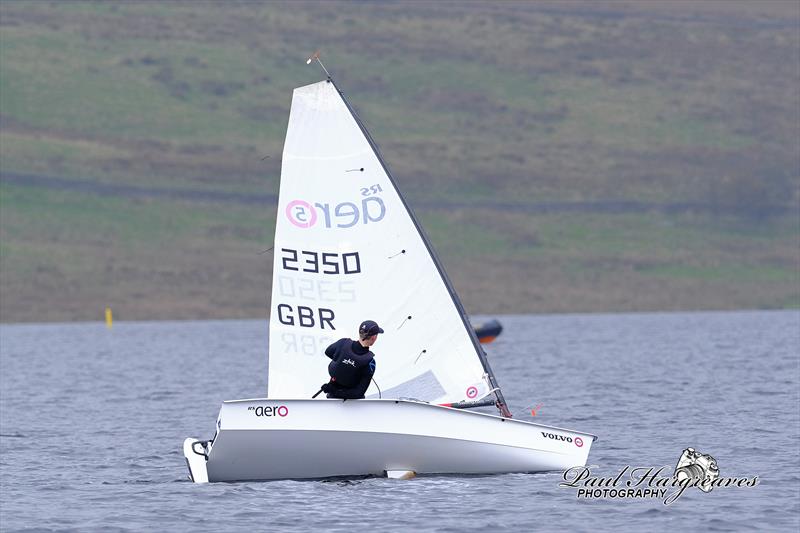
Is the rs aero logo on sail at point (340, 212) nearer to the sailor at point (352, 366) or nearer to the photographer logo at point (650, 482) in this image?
the sailor at point (352, 366)

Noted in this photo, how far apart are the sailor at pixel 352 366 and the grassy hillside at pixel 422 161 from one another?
98595 millimetres

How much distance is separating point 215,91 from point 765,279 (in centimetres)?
6868

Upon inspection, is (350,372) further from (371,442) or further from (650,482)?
(650,482)

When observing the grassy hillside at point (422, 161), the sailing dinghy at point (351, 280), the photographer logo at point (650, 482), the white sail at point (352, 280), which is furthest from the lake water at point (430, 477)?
the grassy hillside at point (422, 161)

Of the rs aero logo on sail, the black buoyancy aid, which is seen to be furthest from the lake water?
the rs aero logo on sail

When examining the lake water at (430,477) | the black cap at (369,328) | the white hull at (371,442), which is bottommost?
the lake water at (430,477)

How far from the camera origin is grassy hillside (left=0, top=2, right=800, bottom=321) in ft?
443

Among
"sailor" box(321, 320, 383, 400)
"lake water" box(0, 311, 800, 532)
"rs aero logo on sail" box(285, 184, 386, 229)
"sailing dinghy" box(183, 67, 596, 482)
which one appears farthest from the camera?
"rs aero logo on sail" box(285, 184, 386, 229)

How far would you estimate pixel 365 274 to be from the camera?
3038cm

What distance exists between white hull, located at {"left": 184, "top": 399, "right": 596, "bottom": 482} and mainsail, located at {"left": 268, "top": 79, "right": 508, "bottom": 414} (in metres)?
2.02

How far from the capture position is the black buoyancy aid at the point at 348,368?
2762 centimetres

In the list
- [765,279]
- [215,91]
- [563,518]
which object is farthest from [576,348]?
[215,91]

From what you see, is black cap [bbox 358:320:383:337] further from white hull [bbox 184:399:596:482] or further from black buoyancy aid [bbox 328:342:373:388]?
white hull [bbox 184:399:596:482]

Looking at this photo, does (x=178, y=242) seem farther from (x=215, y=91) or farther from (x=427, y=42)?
(x=427, y=42)
